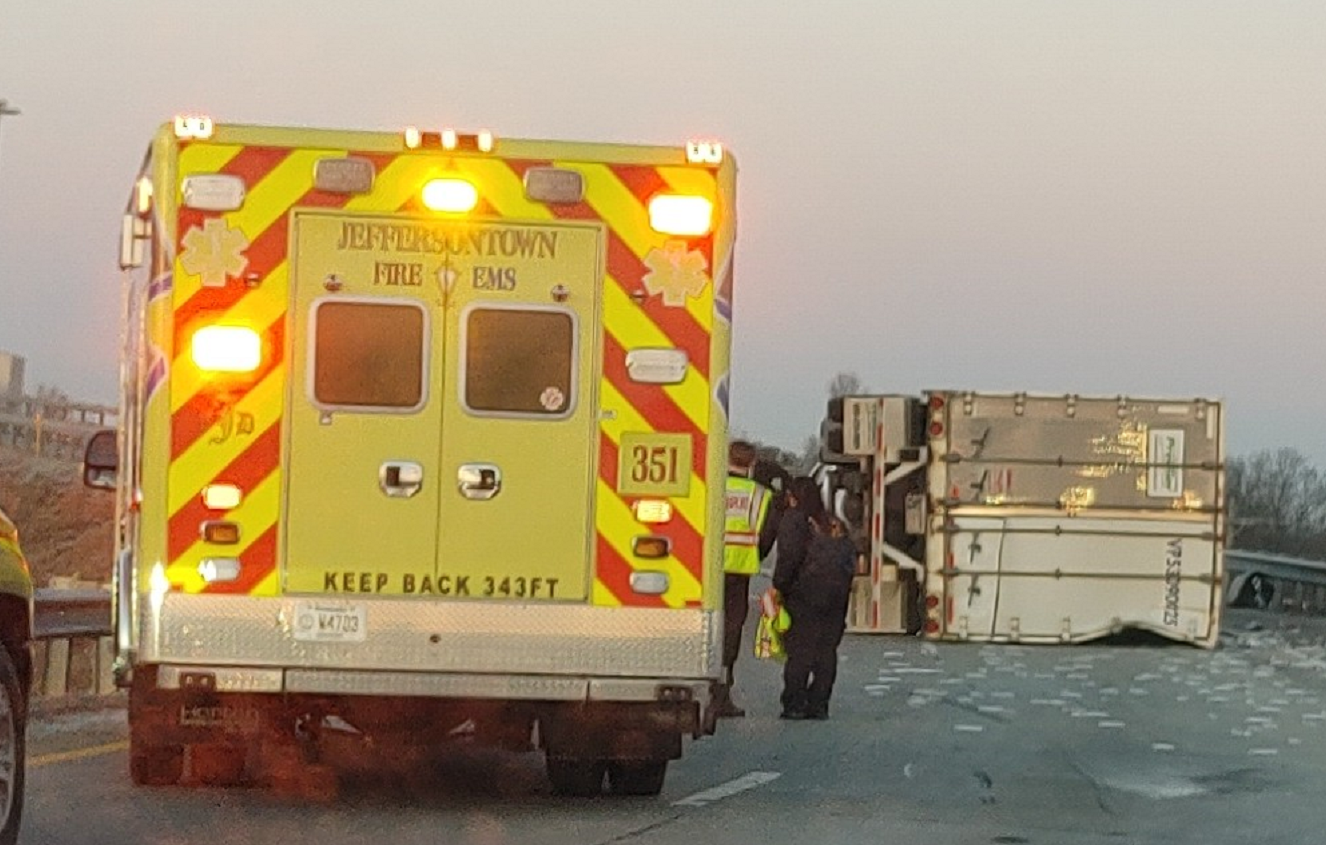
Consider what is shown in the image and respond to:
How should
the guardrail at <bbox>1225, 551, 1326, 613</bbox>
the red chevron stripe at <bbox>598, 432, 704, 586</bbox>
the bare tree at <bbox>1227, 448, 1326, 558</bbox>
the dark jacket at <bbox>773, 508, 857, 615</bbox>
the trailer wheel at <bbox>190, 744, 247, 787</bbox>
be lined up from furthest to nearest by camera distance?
1. the bare tree at <bbox>1227, 448, 1326, 558</bbox>
2. the guardrail at <bbox>1225, 551, 1326, 613</bbox>
3. the dark jacket at <bbox>773, 508, 857, 615</bbox>
4. the trailer wheel at <bbox>190, 744, 247, 787</bbox>
5. the red chevron stripe at <bbox>598, 432, 704, 586</bbox>

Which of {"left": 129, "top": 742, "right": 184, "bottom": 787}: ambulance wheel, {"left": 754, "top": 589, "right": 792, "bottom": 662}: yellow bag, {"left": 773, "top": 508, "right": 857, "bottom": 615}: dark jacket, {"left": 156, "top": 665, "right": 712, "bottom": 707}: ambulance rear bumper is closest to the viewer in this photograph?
{"left": 156, "top": 665, "right": 712, "bottom": 707}: ambulance rear bumper

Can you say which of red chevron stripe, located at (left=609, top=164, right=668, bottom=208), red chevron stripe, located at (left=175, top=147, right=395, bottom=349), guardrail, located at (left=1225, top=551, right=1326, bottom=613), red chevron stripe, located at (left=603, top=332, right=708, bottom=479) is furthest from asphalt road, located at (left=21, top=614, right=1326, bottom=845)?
guardrail, located at (left=1225, top=551, right=1326, bottom=613)

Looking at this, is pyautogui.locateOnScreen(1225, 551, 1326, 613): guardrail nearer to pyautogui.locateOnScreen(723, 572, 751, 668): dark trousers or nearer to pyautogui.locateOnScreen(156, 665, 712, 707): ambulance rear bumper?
pyautogui.locateOnScreen(723, 572, 751, 668): dark trousers

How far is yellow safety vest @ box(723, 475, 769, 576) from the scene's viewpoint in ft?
50.9

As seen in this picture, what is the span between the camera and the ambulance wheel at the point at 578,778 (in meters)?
11.2

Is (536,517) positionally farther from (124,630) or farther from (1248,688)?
(1248,688)

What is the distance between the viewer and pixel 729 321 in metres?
10.4

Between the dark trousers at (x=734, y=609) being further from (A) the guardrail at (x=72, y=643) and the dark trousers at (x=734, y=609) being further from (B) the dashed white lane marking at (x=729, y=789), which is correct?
(A) the guardrail at (x=72, y=643)

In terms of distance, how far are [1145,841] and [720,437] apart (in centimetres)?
240

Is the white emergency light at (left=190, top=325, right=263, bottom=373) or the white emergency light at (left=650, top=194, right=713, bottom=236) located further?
the white emergency light at (left=650, top=194, right=713, bottom=236)

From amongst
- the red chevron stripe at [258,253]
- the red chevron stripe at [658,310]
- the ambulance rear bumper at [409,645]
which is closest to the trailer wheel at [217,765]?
the ambulance rear bumper at [409,645]

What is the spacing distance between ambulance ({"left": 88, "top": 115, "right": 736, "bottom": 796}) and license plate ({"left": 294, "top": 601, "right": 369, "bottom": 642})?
0.04 ft

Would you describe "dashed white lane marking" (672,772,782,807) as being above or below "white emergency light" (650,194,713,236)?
below

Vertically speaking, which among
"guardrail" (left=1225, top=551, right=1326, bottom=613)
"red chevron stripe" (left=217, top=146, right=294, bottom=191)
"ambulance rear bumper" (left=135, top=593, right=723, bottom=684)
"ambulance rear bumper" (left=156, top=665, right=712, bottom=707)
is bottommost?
"guardrail" (left=1225, top=551, right=1326, bottom=613)
